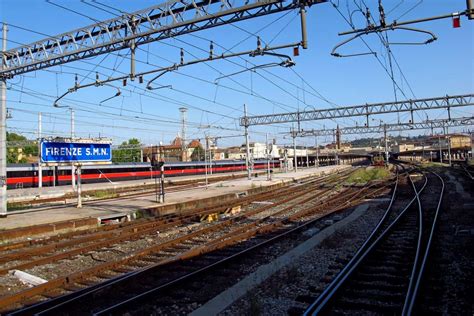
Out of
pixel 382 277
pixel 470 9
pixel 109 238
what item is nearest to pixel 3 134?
pixel 109 238

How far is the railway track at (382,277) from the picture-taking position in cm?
600

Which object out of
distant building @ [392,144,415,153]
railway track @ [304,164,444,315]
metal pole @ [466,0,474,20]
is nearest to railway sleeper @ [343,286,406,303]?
railway track @ [304,164,444,315]

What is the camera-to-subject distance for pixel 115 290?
7152 millimetres

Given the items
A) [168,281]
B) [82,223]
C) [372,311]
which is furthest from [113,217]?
[372,311]

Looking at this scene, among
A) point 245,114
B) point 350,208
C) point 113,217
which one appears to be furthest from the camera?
point 245,114

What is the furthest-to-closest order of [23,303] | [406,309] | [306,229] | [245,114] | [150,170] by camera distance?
[150,170] < [245,114] < [306,229] < [23,303] < [406,309]

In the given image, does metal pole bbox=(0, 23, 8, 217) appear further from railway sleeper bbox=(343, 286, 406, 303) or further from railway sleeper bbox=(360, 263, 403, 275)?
railway sleeper bbox=(343, 286, 406, 303)

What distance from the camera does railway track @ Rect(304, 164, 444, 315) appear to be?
600 centimetres

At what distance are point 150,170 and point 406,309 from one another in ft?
159

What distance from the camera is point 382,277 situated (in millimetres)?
7465

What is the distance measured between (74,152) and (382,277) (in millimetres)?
16747

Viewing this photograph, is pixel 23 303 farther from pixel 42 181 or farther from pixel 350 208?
pixel 42 181

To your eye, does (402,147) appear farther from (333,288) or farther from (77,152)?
(333,288)

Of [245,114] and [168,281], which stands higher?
[245,114]
